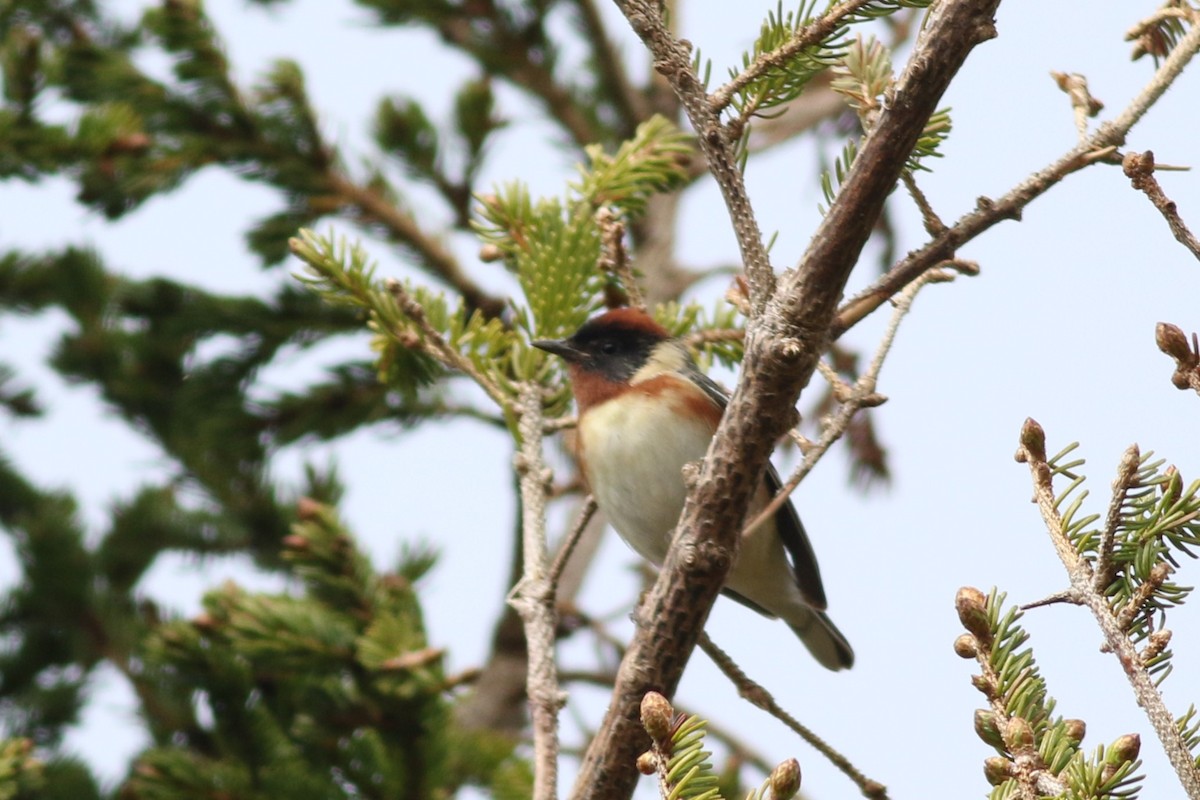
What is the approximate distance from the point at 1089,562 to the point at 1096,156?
0.72 meters

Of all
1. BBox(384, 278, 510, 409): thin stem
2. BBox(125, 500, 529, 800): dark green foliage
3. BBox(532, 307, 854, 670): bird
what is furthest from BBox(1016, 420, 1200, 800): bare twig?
BBox(532, 307, 854, 670): bird

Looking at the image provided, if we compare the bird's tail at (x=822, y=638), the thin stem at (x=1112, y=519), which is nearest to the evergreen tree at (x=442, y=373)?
the thin stem at (x=1112, y=519)

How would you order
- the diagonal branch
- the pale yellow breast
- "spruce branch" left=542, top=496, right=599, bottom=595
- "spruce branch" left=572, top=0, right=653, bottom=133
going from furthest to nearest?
"spruce branch" left=572, top=0, right=653, bottom=133 < the pale yellow breast < "spruce branch" left=542, top=496, right=599, bottom=595 < the diagonal branch

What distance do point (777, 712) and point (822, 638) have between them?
2258 mm

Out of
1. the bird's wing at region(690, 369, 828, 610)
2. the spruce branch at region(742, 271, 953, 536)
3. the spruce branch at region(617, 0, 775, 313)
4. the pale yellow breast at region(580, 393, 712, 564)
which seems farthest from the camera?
the bird's wing at region(690, 369, 828, 610)

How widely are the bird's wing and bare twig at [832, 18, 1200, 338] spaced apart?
78.0 inches

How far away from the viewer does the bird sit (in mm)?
3801

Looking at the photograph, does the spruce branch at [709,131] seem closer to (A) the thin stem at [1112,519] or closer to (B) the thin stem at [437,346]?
(A) the thin stem at [1112,519]

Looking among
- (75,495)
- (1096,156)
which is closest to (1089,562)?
(1096,156)

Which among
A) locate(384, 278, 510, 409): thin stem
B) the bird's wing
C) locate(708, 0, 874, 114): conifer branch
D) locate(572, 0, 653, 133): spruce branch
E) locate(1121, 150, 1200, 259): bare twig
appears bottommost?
locate(1121, 150, 1200, 259): bare twig

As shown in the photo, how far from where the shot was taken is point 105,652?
13.7 feet

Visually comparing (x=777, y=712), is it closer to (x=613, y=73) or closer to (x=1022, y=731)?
(x=1022, y=731)

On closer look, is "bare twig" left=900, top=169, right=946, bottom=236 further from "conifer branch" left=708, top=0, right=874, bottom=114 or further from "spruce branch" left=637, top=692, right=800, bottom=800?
"spruce branch" left=637, top=692, right=800, bottom=800

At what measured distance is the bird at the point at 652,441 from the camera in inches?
150
